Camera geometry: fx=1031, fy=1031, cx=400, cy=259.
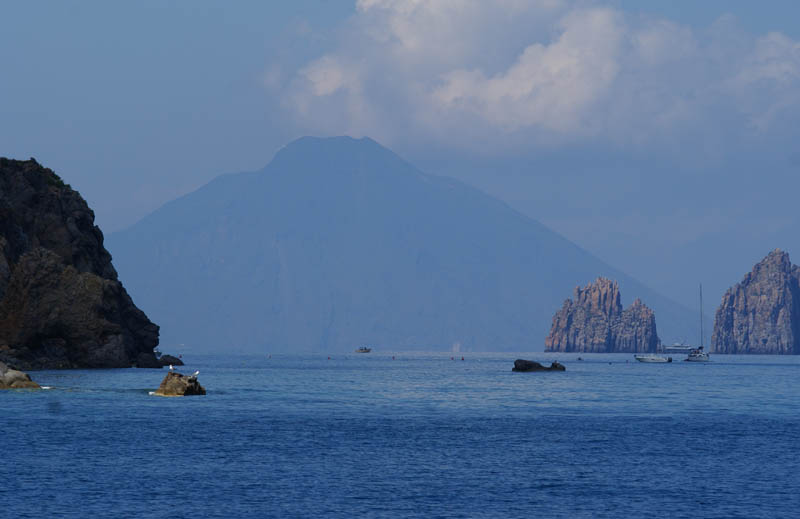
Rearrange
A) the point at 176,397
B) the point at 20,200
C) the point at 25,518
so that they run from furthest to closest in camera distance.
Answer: the point at 20,200
the point at 176,397
the point at 25,518

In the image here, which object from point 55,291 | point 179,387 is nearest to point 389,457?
point 179,387

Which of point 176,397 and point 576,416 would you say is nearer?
point 576,416

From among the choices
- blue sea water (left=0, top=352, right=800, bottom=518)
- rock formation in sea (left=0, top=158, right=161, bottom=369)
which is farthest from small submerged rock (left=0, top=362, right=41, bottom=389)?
rock formation in sea (left=0, top=158, right=161, bottom=369)

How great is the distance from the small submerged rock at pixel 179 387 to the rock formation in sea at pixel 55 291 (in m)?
38.9

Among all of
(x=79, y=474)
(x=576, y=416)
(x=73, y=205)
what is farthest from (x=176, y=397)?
(x=73, y=205)

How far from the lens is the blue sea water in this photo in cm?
4556

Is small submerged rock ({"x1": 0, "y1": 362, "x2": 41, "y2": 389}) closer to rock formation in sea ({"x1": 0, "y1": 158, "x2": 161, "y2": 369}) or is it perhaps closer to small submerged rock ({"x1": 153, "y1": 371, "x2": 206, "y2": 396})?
small submerged rock ({"x1": 153, "y1": 371, "x2": 206, "y2": 396})

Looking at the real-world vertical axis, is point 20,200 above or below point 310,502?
above

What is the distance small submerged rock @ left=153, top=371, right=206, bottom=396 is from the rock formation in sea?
38.9m

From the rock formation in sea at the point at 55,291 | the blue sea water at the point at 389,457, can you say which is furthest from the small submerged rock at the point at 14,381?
the rock formation in sea at the point at 55,291

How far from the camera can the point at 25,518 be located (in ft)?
136

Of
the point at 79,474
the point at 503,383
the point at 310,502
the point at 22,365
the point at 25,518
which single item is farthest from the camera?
the point at 503,383

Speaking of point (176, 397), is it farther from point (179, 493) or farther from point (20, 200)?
point (20, 200)

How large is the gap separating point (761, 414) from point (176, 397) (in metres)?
57.8
